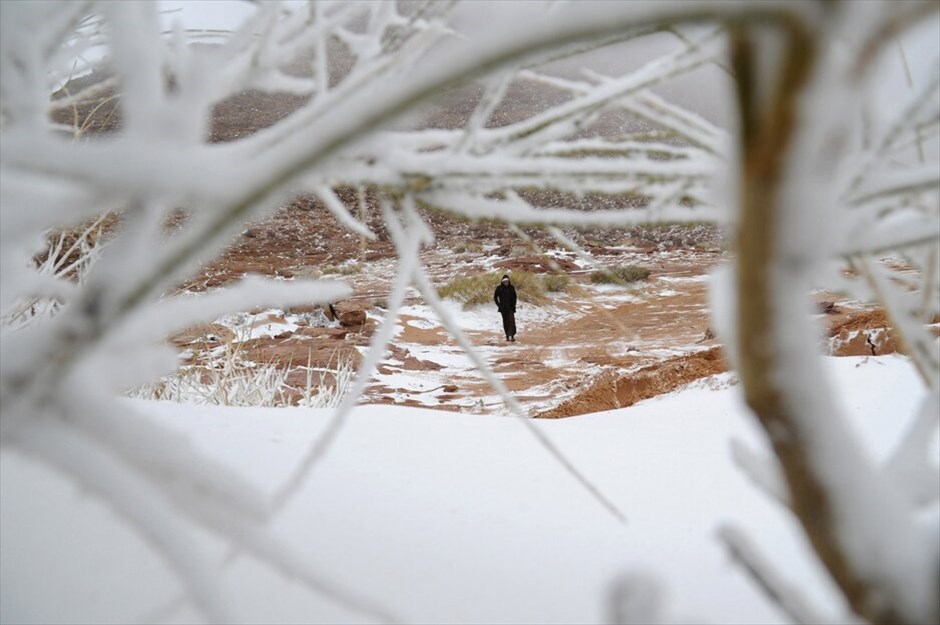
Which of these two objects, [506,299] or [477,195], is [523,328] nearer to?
[506,299]

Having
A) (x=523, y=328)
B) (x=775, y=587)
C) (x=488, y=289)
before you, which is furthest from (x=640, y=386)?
(x=488, y=289)

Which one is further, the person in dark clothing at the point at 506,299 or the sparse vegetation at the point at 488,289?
the sparse vegetation at the point at 488,289

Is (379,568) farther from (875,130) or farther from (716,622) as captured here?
(875,130)

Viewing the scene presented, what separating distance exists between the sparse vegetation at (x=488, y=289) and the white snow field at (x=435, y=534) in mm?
7014

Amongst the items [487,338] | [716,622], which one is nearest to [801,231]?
[716,622]

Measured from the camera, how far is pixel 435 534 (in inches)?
20.1

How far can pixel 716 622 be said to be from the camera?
42 cm

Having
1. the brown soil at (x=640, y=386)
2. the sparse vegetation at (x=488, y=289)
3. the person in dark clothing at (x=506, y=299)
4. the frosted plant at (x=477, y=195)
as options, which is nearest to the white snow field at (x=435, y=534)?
the frosted plant at (x=477, y=195)

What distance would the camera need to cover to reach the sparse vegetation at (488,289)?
7.80 m

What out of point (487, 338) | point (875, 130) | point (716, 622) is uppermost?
point (487, 338)

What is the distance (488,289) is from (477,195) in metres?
7.69

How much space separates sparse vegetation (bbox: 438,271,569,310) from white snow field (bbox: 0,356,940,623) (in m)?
7.01

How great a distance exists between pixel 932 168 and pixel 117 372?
0.85 ft

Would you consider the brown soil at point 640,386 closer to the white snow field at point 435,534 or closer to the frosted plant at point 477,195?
the white snow field at point 435,534
